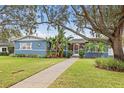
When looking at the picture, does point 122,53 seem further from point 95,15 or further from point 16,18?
point 16,18

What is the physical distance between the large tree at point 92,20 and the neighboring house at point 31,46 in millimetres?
6966

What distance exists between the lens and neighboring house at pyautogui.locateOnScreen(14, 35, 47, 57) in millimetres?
20219

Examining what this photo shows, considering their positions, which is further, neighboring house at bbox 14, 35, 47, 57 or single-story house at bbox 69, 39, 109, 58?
neighboring house at bbox 14, 35, 47, 57

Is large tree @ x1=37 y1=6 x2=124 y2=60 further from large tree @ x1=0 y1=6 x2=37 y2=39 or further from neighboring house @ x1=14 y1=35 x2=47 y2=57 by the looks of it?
neighboring house @ x1=14 y1=35 x2=47 y2=57

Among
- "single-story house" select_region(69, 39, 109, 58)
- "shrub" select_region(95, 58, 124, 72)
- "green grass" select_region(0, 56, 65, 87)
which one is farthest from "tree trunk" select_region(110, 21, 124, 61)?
"green grass" select_region(0, 56, 65, 87)

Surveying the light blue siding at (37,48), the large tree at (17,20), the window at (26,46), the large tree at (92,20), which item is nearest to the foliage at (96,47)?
the large tree at (92,20)

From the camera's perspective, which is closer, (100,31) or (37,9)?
(37,9)

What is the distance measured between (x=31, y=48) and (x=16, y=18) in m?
9.80

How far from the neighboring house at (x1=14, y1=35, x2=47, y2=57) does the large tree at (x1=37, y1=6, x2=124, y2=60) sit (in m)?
6.97

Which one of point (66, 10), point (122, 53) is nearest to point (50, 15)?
point (66, 10)

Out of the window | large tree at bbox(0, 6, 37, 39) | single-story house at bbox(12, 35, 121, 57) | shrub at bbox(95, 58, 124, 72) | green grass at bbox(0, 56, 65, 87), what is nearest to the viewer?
green grass at bbox(0, 56, 65, 87)

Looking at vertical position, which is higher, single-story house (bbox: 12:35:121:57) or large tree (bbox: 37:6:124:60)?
large tree (bbox: 37:6:124:60)

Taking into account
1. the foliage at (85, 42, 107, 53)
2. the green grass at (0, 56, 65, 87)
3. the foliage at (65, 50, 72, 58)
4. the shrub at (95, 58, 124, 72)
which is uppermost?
the foliage at (85, 42, 107, 53)
